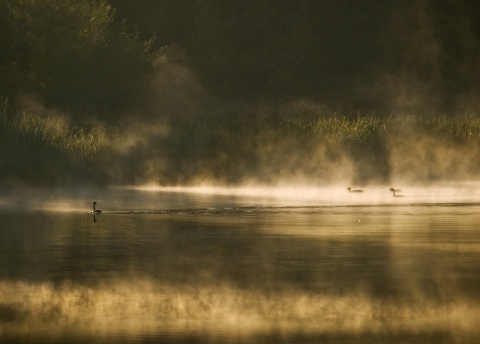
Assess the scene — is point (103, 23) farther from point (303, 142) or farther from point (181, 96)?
point (303, 142)

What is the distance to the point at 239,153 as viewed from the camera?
3397 centimetres

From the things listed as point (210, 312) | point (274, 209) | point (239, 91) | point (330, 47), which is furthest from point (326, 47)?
point (210, 312)

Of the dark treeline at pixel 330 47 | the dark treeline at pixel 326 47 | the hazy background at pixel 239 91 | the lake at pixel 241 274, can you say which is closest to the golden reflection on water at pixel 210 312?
the lake at pixel 241 274

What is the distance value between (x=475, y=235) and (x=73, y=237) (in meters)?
4.44

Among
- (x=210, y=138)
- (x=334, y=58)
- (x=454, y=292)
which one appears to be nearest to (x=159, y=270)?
(x=454, y=292)

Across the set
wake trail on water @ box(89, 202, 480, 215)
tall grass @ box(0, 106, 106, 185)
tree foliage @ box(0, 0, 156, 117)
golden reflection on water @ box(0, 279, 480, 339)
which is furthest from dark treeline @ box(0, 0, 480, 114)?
golden reflection on water @ box(0, 279, 480, 339)

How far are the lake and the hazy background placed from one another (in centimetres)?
999

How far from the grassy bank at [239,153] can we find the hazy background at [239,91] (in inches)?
2.1

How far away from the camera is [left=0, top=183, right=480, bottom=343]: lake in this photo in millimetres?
9742

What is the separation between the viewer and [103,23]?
191 feet

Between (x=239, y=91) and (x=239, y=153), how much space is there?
43437 mm

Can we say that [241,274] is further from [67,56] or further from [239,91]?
[239,91]

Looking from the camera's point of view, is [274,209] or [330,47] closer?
[274,209]

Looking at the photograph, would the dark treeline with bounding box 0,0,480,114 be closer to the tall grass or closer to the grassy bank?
the grassy bank
